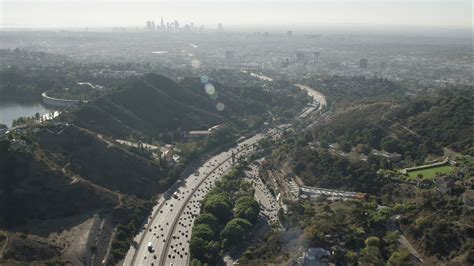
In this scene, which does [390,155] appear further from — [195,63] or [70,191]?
[195,63]

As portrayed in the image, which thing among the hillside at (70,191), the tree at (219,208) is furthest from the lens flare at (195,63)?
the tree at (219,208)

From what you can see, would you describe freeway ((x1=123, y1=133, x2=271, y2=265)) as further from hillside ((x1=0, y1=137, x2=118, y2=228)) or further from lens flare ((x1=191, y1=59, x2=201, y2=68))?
lens flare ((x1=191, y1=59, x2=201, y2=68))

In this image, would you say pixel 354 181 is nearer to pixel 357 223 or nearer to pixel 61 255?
pixel 357 223

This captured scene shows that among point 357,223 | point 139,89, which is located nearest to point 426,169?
point 357,223

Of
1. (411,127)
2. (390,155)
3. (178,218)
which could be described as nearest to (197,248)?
(178,218)

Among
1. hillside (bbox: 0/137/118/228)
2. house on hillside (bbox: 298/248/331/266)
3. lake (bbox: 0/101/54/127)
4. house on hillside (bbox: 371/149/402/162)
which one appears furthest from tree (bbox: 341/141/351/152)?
lake (bbox: 0/101/54/127)

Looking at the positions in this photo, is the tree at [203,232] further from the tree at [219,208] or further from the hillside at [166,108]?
the hillside at [166,108]
